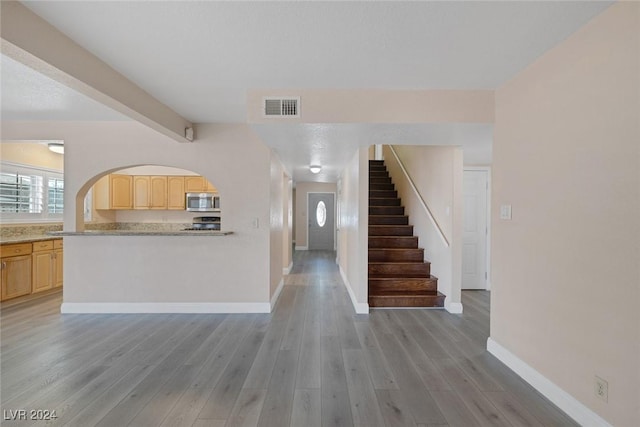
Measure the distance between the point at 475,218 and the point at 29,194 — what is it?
7180mm

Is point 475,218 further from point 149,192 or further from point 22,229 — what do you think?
point 22,229

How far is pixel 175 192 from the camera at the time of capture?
19.1ft

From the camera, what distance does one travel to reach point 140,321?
3.29 meters

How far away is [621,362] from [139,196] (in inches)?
269

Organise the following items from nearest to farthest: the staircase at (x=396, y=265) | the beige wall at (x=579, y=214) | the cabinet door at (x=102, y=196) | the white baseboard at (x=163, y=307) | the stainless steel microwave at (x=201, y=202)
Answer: the beige wall at (x=579, y=214) → the white baseboard at (x=163, y=307) → the staircase at (x=396, y=265) → the cabinet door at (x=102, y=196) → the stainless steel microwave at (x=201, y=202)

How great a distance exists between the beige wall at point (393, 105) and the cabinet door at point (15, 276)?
4052 millimetres

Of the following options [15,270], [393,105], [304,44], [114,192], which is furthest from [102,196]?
[393,105]

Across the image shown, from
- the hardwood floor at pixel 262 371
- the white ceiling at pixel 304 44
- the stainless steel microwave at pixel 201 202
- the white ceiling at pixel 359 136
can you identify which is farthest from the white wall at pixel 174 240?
the stainless steel microwave at pixel 201 202

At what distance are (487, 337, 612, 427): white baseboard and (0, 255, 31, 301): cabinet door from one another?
5877mm

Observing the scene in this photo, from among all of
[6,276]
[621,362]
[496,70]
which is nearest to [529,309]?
[621,362]

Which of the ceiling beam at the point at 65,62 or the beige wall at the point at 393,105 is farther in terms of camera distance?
the beige wall at the point at 393,105

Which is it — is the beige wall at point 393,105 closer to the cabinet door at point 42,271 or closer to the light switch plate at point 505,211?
the light switch plate at point 505,211

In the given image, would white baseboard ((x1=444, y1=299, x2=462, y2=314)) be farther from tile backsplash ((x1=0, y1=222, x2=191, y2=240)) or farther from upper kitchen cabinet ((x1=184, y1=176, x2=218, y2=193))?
tile backsplash ((x1=0, y1=222, x2=191, y2=240))

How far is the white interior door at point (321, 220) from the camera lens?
375 inches
